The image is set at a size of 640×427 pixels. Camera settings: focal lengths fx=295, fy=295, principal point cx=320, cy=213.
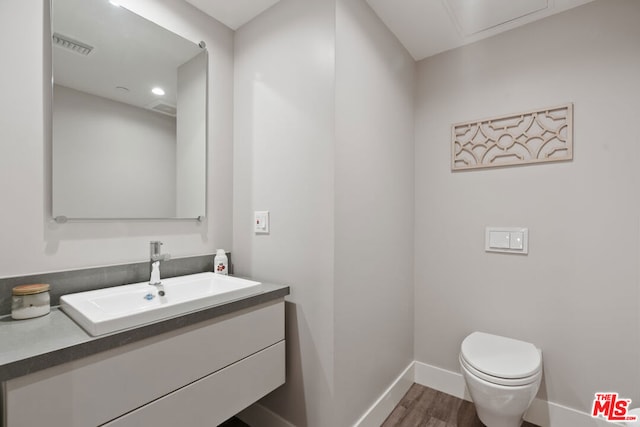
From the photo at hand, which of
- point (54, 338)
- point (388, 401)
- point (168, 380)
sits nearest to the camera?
point (54, 338)

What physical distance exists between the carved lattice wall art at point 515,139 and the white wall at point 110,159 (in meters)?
1.84

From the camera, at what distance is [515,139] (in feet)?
5.97

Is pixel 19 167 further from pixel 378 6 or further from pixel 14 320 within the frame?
pixel 378 6

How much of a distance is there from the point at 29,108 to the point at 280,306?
4.30ft

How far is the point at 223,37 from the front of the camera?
1.83 meters

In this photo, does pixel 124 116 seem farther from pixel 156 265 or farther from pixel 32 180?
pixel 156 265

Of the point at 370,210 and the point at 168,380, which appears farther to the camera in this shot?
the point at 370,210

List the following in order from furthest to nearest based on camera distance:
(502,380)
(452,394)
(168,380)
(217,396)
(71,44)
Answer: (452,394) < (502,380) < (71,44) < (217,396) < (168,380)

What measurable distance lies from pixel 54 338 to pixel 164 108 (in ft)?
→ 3.86

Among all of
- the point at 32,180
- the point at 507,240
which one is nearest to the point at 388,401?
the point at 507,240

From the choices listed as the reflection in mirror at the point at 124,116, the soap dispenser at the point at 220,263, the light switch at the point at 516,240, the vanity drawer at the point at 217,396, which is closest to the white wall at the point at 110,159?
the reflection in mirror at the point at 124,116

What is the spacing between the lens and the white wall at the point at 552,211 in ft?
5.06

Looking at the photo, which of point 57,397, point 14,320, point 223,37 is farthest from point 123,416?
point 223,37

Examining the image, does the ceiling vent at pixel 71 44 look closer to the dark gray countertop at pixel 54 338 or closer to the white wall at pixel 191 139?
the white wall at pixel 191 139
